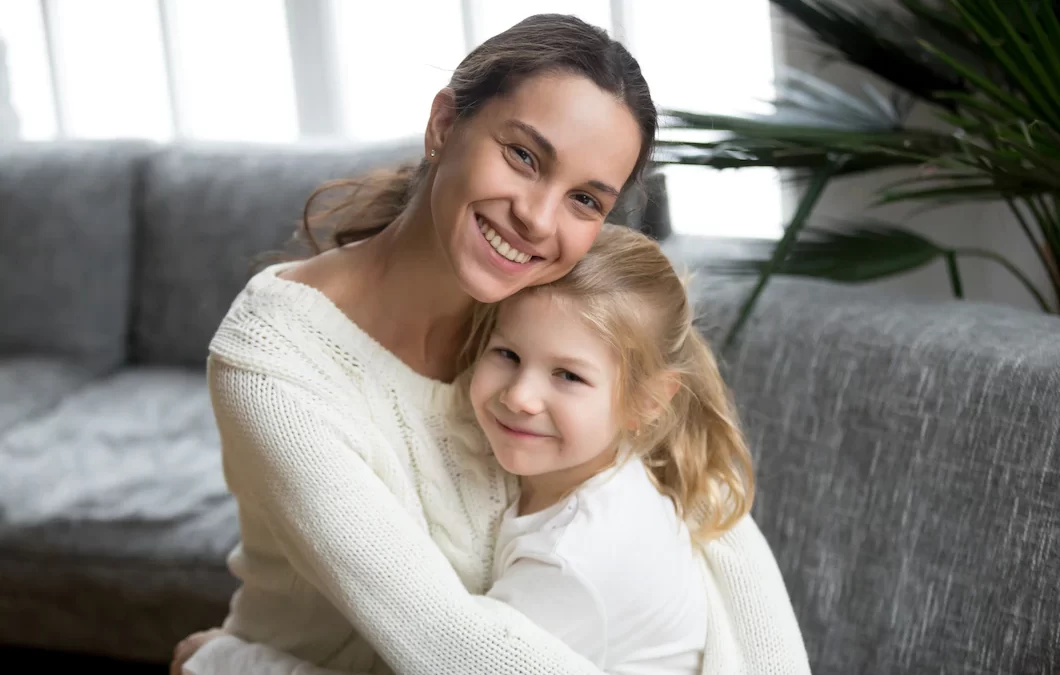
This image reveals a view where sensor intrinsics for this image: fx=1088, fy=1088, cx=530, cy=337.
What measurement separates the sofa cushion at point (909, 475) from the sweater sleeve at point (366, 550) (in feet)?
1.84

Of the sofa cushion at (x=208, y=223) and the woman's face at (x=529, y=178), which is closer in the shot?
the woman's face at (x=529, y=178)

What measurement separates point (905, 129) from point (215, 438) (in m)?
1.58

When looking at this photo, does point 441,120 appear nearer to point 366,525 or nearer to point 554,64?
point 554,64

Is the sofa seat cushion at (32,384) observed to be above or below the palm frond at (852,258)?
below

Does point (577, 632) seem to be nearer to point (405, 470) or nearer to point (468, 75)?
point (405, 470)

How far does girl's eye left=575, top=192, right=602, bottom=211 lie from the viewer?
1199 millimetres

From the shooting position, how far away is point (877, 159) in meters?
1.88

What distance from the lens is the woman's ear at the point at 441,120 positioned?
4.04ft

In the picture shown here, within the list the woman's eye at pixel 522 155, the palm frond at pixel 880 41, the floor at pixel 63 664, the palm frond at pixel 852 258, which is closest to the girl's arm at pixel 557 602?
the woman's eye at pixel 522 155

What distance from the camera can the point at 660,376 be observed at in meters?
1.36

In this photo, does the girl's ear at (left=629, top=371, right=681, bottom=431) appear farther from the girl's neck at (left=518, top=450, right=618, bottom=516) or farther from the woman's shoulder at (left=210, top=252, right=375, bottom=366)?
the woman's shoulder at (left=210, top=252, right=375, bottom=366)

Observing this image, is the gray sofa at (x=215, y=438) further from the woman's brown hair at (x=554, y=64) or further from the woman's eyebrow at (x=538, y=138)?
the woman's eyebrow at (x=538, y=138)

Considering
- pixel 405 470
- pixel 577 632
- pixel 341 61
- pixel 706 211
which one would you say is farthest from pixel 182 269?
pixel 577 632

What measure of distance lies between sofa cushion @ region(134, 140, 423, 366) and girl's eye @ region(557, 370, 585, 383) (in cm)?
142
